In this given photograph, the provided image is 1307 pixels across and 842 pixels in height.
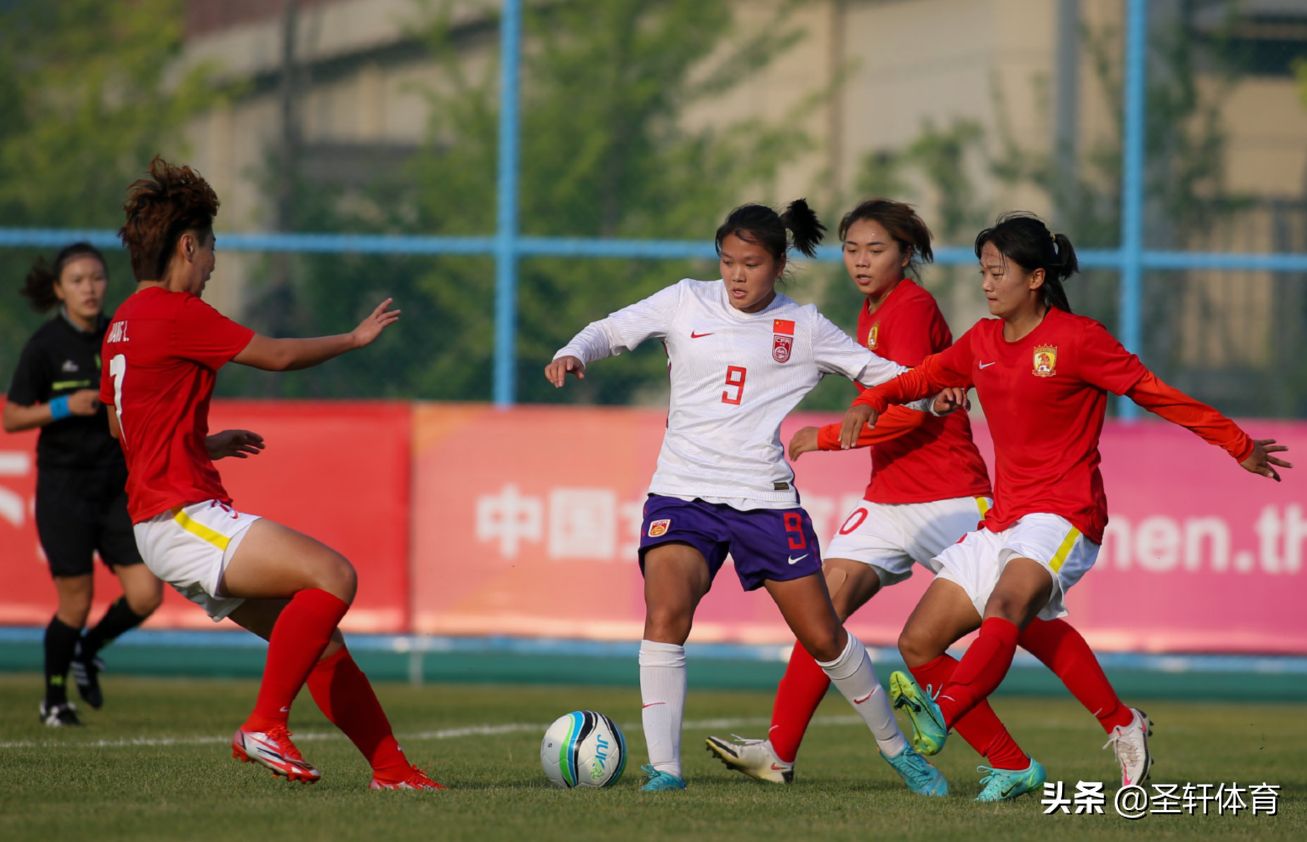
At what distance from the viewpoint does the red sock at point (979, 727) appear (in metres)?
5.66

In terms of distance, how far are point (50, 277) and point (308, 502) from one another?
A: 2.54 meters

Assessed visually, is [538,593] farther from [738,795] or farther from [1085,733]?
[738,795]

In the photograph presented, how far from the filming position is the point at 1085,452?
5.60 metres

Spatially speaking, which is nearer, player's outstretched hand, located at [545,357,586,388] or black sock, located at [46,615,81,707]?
player's outstretched hand, located at [545,357,586,388]

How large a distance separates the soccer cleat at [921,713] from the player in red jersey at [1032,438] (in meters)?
0.36

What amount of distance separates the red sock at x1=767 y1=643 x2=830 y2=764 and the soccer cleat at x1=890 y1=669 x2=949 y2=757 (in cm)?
97

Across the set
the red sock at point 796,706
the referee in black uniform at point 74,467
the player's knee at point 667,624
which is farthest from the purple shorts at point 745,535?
the referee in black uniform at point 74,467

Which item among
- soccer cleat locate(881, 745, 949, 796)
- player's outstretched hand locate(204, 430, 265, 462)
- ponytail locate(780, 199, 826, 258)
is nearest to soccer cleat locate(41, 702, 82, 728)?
player's outstretched hand locate(204, 430, 265, 462)

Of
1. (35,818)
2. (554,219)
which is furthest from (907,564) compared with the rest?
(554,219)

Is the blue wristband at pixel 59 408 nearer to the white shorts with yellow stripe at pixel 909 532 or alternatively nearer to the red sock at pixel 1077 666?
the white shorts with yellow stripe at pixel 909 532

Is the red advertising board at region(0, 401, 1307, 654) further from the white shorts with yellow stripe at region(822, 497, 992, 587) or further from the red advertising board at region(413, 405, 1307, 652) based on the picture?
the white shorts with yellow stripe at region(822, 497, 992, 587)

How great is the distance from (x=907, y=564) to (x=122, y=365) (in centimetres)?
301

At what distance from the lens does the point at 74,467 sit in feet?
25.6

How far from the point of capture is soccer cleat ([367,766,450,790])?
5.36 m
